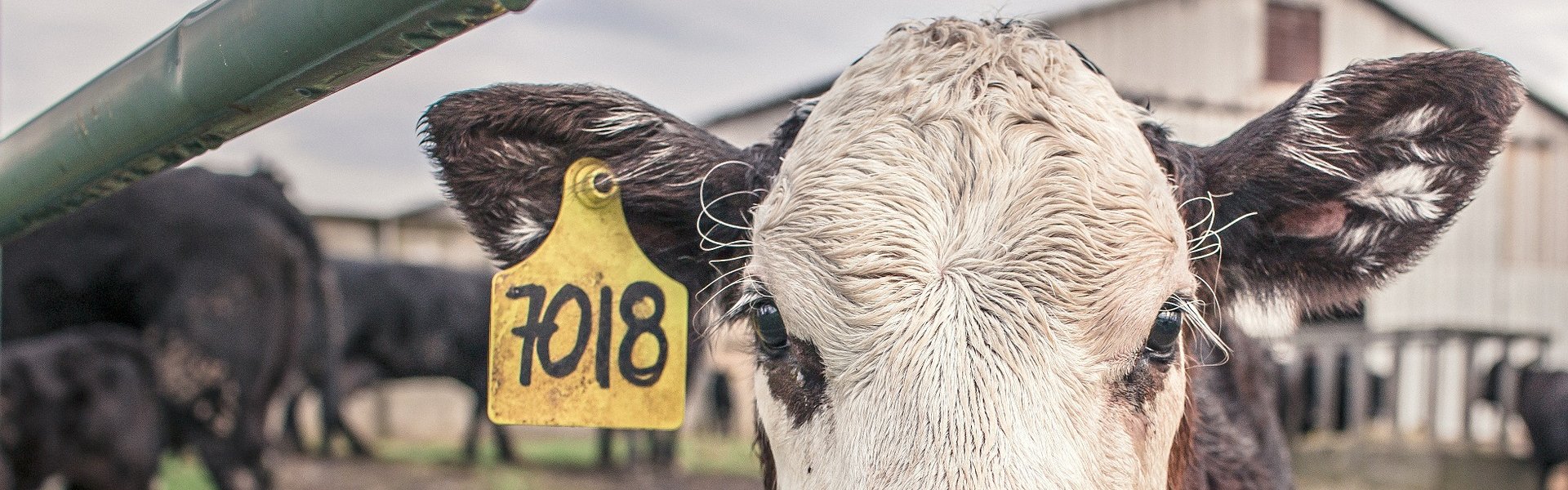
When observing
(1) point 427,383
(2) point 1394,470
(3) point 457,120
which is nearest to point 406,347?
(1) point 427,383

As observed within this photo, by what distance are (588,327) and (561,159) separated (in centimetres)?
31

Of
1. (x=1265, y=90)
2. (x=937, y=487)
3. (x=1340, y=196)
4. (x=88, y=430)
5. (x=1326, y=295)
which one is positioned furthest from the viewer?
(x=1265, y=90)

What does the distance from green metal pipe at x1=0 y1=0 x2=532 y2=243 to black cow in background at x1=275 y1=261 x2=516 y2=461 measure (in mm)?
10383

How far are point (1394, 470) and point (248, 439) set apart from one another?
10246 mm

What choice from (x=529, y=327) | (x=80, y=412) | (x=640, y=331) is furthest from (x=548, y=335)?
(x=80, y=412)

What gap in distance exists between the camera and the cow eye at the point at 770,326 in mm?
1787

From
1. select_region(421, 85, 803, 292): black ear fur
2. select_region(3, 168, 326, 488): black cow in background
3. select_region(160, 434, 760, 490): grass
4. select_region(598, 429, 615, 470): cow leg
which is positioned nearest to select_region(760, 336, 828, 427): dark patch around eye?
select_region(421, 85, 803, 292): black ear fur

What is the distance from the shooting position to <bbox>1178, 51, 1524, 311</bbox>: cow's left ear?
6.48 feet

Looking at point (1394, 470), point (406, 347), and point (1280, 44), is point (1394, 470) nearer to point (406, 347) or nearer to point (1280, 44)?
point (1280, 44)

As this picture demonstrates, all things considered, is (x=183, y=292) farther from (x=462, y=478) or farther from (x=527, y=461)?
(x=527, y=461)

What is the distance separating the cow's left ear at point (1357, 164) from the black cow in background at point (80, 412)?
518 cm

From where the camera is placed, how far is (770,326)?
5.89ft

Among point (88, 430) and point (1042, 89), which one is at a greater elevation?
point (1042, 89)

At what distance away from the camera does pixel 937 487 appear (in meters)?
1.41
